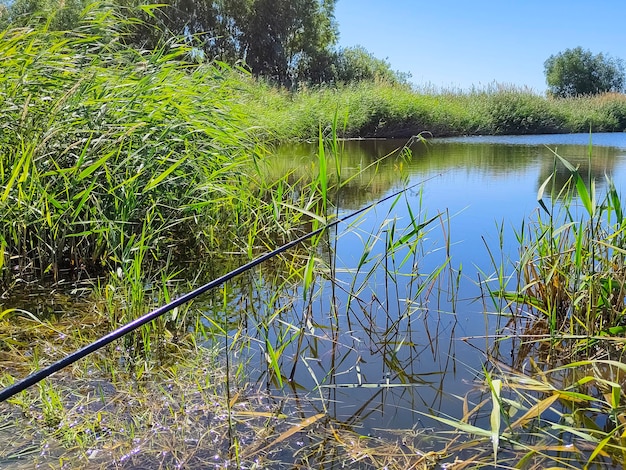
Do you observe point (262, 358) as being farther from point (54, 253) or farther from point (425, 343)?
point (54, 253)

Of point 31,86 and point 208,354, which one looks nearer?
point 208,354

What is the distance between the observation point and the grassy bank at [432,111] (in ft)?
29.5

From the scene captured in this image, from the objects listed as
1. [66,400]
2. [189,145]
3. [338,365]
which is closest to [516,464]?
[338,365]

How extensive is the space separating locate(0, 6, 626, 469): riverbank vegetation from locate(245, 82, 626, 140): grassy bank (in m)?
5.15

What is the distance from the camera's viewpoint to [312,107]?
923cm

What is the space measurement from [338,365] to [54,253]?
1.17 meters

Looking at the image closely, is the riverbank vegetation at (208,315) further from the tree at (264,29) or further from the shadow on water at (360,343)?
the tree at (264,29)

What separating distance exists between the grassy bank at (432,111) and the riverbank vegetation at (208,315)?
515cm

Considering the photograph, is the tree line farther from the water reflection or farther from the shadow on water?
the shadow on water

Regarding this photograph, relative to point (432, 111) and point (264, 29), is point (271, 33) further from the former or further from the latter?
point (432, 111)

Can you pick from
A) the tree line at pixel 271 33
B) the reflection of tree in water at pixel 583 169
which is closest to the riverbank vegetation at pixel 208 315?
the reflection of tree in water at pixel 583 169

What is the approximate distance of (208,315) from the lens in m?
1.74

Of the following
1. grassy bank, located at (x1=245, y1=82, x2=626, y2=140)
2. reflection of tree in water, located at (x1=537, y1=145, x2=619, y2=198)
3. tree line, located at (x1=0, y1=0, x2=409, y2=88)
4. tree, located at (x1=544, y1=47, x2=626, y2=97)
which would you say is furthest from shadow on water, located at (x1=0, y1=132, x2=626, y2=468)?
tree, located at (x1=544, y1=47, x2=626, y2=97)

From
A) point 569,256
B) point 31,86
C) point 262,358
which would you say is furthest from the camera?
point 31,86
